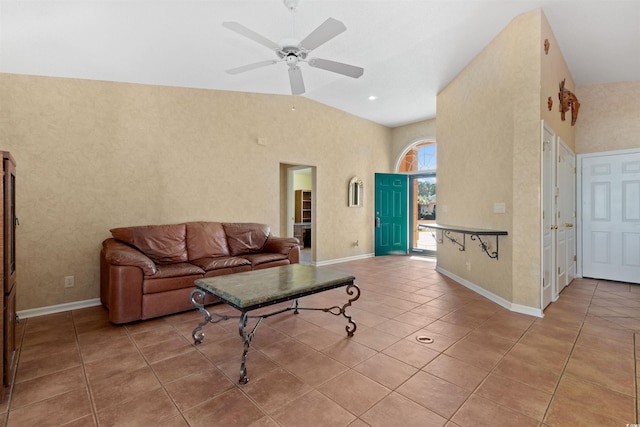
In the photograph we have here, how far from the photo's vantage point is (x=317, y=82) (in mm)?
4695

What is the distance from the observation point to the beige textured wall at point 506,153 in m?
3.23

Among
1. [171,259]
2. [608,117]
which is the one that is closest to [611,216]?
[608,117]

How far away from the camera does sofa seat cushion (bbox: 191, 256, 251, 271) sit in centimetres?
→ 364

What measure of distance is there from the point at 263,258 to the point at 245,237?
2.04 feet

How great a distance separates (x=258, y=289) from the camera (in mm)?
2426

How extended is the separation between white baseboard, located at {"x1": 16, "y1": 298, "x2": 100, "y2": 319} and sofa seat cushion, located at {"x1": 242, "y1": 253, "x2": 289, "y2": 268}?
1.85 m

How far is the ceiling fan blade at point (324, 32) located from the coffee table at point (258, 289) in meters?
2.02

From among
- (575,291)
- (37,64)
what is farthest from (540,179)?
(37,64)

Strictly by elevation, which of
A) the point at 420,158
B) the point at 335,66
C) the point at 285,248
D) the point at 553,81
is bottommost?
the point at 285,248

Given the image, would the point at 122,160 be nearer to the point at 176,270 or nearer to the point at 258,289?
the point at 176,270

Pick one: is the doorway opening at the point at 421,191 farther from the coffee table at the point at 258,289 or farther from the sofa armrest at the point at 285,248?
the coffee table at the point at 258,289

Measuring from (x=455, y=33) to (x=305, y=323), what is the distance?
11.9ft

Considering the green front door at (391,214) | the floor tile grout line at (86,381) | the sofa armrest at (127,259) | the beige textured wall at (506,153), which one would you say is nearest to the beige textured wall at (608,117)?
the beige textured wall at (506,153)

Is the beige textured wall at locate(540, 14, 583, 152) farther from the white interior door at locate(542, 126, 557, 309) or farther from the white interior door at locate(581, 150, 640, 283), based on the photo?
the white interior door at locate(581, 150, 640, 283)
